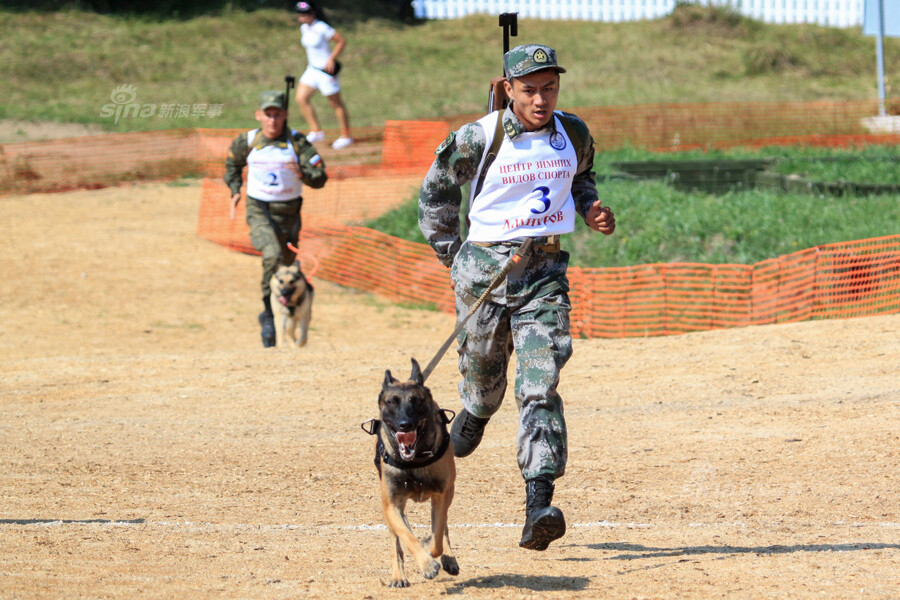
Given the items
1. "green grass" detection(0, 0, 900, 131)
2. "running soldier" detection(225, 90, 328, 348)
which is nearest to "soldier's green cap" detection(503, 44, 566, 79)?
"running soldier" detection(225, 90, 328, 348)

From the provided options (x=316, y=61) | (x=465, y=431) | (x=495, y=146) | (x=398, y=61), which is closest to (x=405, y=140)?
(x=316, y=61)

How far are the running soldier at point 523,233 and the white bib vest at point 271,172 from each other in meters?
6.89

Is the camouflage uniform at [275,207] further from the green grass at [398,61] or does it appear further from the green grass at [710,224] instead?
the green grass at [398,61]

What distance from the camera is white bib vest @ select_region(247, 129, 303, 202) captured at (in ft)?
40.2

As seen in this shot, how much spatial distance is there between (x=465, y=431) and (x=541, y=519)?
1.03m

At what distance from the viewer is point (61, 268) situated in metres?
16.9

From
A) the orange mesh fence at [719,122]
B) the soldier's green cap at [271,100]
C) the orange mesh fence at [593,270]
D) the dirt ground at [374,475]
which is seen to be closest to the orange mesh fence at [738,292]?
the orange mesh fence at [593,270]

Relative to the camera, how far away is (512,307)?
5.42 metres

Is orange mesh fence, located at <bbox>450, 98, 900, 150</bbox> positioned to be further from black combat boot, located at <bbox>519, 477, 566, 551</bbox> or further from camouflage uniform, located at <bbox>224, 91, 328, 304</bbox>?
black combat boot, located at <bbox>519, 477, 566, 551</bbox>

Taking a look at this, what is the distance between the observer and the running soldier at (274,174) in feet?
40.0

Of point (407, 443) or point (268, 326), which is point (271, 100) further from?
point (407, 443)

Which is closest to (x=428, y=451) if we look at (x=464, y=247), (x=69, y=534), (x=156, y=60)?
(x=464, y=247)

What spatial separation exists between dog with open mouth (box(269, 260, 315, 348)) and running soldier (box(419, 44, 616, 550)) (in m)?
Answer: 6.84

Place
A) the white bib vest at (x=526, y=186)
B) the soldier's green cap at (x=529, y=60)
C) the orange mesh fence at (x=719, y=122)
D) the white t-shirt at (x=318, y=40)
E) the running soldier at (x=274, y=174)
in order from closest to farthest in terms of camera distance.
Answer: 1. the soldier's green cap at (x=529, y=60)
2. the white bib vest at (x=526, y=186)
3. the running soldier at (x=274, y=174)
4. the white t-shirt at (x=318, y=40)
5. the orange mesh fence at (x=719, y=122)
